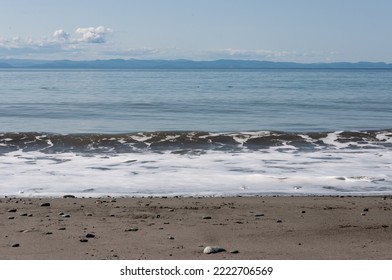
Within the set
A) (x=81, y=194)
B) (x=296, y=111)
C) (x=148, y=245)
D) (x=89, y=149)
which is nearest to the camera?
(x=148, y=245)

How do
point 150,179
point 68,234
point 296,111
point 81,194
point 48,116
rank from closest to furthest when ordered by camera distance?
point 68,234
point 81,194
point 150,179
point 48,116
point 296,111

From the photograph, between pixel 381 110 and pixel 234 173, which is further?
pixel 381 110

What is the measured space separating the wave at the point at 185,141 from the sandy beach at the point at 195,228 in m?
7.99

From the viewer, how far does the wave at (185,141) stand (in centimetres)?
1825

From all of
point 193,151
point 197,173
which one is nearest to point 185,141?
point 193,151

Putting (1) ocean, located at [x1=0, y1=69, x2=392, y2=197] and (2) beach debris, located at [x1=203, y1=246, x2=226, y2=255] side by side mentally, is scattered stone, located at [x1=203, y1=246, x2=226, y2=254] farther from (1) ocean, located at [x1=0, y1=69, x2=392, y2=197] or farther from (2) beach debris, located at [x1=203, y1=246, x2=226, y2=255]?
(1) ocean, located at [x1=0, y1=69, x2=392, y2=197]

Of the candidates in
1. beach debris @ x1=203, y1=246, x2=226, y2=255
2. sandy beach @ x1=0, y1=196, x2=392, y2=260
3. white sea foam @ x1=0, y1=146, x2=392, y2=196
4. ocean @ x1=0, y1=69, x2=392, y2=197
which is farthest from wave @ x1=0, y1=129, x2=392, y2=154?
beach debris @ x1=203, y1=246, x2=226, y2=255

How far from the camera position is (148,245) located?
275 inches

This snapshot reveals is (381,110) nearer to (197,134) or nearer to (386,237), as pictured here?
(197,134)

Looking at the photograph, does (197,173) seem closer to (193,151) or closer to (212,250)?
(193,151)

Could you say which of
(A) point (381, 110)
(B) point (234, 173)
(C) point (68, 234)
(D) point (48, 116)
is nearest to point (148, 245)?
(C) point (68, 234)

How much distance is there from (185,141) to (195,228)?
1189 centimetres

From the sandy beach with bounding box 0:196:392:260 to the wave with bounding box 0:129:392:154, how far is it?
7.99 m

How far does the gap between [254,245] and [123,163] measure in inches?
316
